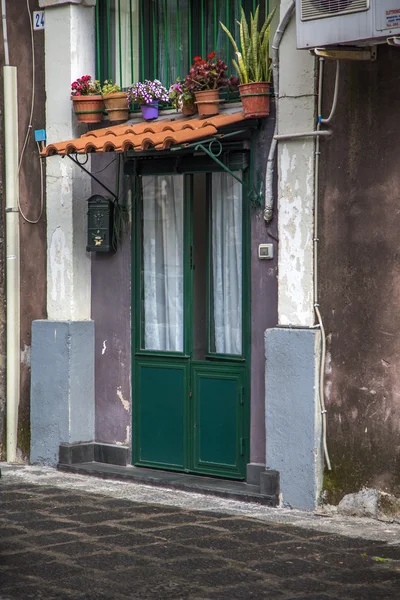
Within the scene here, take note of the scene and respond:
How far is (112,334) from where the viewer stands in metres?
10.9

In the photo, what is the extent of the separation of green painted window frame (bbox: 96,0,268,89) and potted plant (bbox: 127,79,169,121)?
0.20 meters

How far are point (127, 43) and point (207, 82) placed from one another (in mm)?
1434

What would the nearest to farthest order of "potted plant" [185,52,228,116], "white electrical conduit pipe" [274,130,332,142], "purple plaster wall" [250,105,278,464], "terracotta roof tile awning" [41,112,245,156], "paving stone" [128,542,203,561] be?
"paving stone" [128,542,203,561] → "white electrical conduit pipe" [274,130,332,142] → "terracotta roof tile awning" [41,112,245,156] → "purple plaster wall" [250,105,278,464] → "potted plant" [185,52,228,116]

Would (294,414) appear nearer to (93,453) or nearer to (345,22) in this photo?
(93,453)

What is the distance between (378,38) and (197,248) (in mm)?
2975

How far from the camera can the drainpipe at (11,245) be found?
11.4 meters

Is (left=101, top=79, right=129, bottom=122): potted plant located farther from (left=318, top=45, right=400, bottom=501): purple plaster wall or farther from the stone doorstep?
the stone doorstep

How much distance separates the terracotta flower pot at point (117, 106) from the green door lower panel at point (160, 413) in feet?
7.40

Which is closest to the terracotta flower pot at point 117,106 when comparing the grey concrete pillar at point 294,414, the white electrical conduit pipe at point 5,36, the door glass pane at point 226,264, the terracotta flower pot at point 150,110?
the terracotta flower pot at point 150,110

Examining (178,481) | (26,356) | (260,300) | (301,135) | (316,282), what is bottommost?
(178,481)

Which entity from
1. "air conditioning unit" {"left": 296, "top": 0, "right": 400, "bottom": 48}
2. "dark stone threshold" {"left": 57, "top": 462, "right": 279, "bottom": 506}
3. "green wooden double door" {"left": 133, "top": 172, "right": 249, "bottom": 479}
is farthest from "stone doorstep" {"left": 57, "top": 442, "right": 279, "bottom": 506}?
"air conditioning unit" {"left": 296, "top": 0, "right": 400, "bottom": 48}

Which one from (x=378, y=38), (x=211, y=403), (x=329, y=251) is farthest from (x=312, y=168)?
(x=211, y=403)

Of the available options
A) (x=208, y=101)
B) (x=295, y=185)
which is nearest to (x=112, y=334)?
(x=208, y=101)

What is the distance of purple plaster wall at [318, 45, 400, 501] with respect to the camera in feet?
28.1
